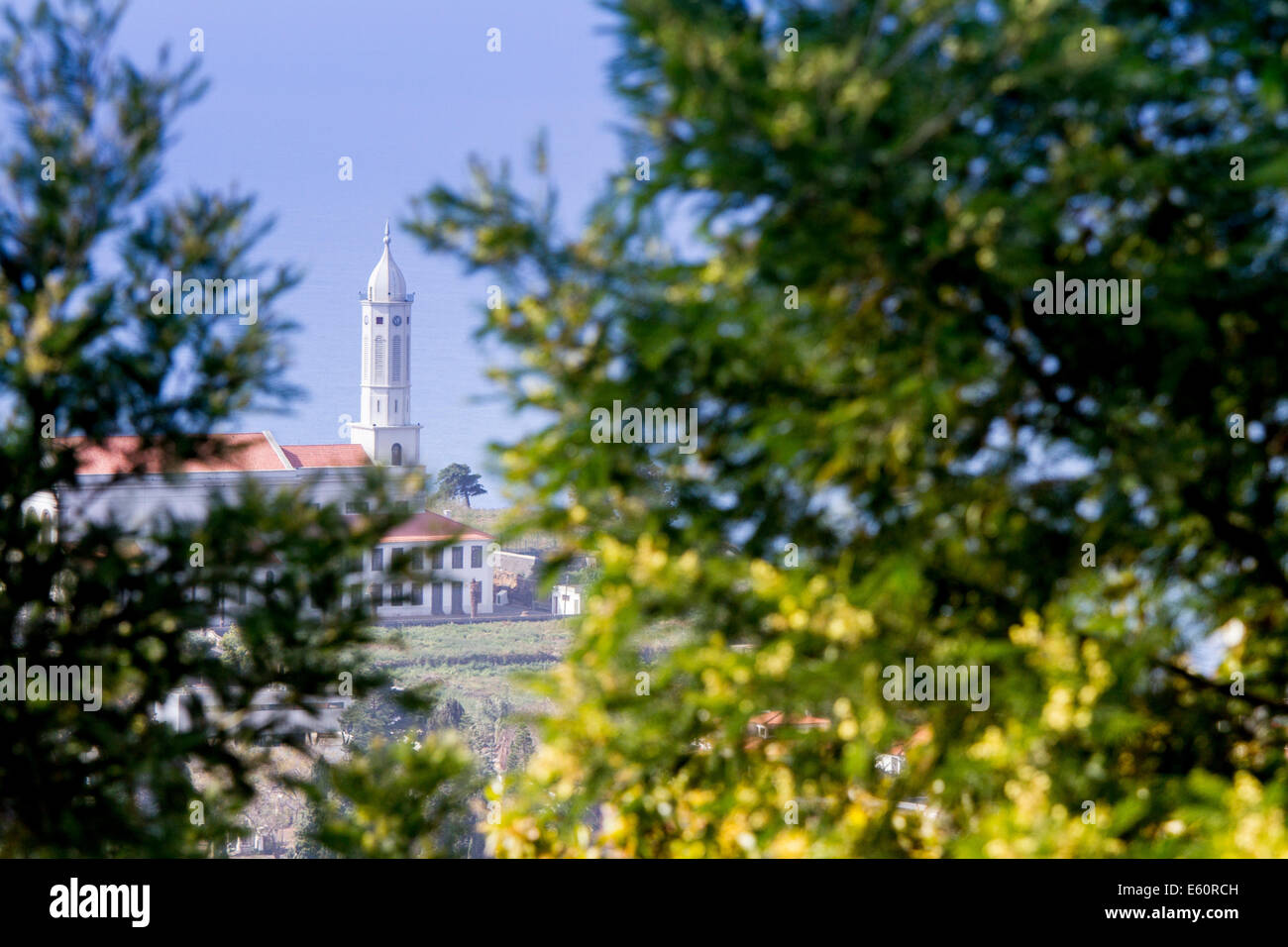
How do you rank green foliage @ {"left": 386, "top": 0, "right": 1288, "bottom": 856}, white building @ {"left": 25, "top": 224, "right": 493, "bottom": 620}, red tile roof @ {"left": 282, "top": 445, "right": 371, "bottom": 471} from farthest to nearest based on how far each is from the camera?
red tile roof @ {"left": 282, "top": 445, "right": 371, "bottom": 471} < white building @ {"left": 25, "top": 224, "right": 493, "bottom": 620} < green foliage @ {"left": 386, "top": 0, "right": 1288, "bottom": 856}

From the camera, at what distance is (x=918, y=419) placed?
239cm

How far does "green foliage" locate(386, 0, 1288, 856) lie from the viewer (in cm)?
235

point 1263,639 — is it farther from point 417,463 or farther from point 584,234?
point 417,463

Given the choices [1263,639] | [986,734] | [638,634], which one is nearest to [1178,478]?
[986,734]

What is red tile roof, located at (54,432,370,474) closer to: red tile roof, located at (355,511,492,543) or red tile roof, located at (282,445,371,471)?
red tile roof, located at (282,445,371,471)

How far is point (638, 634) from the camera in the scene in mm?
2801

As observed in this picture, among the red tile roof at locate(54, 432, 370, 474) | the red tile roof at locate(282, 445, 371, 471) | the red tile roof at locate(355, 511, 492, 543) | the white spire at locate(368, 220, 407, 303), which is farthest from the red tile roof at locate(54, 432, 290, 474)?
the white spire at locate(368, 220, 407, 303)

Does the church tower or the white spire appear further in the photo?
the white spire

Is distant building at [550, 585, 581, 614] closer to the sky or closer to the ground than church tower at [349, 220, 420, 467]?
closer to the ground

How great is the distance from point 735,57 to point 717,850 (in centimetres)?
205

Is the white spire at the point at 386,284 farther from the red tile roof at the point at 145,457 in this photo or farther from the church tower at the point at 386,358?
the red tile roof at the point at 145,457

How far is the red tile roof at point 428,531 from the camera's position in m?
3.28

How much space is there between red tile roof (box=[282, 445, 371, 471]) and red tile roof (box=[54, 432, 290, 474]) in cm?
21

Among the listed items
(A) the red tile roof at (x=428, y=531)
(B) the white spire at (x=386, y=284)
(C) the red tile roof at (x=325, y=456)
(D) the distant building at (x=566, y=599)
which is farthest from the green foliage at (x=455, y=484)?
(B) the white spire at (x=386, y=284)
